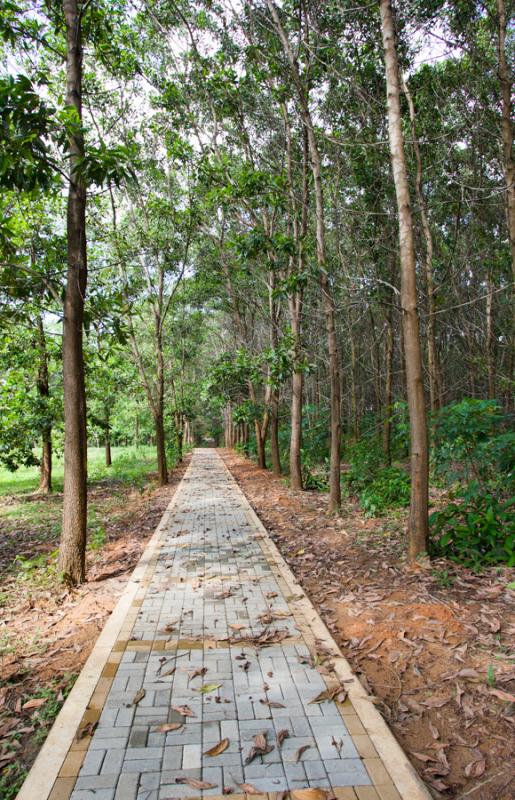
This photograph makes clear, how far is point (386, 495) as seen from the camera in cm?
930

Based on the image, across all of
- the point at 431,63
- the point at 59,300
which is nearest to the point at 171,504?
the point at 59,300

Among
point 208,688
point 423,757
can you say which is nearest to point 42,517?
point 208,688

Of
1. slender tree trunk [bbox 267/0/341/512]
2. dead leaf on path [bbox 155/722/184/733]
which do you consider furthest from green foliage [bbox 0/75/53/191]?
slender tree trunk [bbox 267/0/341/512]

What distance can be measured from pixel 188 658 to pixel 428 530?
127 inches

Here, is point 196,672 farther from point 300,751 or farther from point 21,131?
point 21,131

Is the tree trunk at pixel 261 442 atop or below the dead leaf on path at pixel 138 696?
atop

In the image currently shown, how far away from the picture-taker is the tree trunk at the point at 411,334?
5629 millimetres

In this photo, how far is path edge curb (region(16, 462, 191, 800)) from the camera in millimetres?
2504

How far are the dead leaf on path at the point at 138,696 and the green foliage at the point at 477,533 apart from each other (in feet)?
12.1

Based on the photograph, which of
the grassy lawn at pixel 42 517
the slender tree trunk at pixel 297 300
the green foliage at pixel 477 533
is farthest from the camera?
the slender tree trunk at pixel 297 300

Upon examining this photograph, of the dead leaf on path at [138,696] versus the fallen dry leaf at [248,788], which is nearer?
the fallen dry leaf at [248,788]

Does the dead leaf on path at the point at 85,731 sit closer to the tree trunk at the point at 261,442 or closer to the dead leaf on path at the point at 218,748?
the dead leaf on path at the point at 218,748

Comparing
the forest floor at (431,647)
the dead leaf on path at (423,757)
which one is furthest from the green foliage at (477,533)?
the dead leaf on path at (423,757)

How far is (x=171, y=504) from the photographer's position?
37.7 ft
